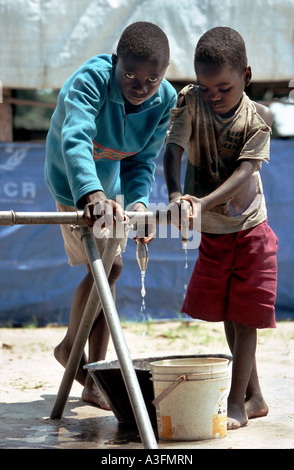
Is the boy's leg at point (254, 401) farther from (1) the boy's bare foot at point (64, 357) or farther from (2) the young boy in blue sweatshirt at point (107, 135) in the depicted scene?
(1) the boy's bare foot at point (64, 357)

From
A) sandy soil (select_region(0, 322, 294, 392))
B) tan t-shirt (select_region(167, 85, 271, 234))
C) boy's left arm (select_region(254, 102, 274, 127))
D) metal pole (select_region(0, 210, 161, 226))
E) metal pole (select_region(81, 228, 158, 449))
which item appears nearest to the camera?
metal pole (select_region(81, 228, 158, 449))

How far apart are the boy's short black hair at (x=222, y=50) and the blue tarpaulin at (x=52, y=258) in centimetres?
325

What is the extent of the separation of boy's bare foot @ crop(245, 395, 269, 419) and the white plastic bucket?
0.45 metres

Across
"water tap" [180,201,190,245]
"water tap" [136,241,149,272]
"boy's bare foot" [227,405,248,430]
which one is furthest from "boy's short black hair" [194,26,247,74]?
"boy's bare foot" [227,405,248,430]

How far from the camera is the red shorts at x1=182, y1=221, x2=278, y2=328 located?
302cm

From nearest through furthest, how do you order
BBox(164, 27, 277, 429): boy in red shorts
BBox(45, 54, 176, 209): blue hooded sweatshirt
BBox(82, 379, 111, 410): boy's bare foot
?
BBox(45, 54, 176, 209): blue hooded sweatshirt → BBox(164, 27, 277, 429): boy in red shorts → BBox(82, 379, 111, 410): boy's bare foot

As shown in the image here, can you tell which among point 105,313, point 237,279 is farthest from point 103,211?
point 237,279

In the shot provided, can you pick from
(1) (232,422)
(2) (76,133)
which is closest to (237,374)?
(1) (232,422)

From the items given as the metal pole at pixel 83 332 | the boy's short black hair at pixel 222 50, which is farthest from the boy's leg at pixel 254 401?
the boy's short black hair at pixel 222 50

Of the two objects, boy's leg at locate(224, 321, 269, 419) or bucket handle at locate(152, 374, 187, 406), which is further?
boy's leg at locate(224, 321, 269, 419)

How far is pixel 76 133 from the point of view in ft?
9.22

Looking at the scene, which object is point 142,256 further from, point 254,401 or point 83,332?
point 254,401

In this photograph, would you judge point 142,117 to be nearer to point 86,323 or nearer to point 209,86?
point 209,86

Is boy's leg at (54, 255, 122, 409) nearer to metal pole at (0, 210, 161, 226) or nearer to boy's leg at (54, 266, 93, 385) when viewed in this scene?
boy's leg at (54, 266, 93, 385)
